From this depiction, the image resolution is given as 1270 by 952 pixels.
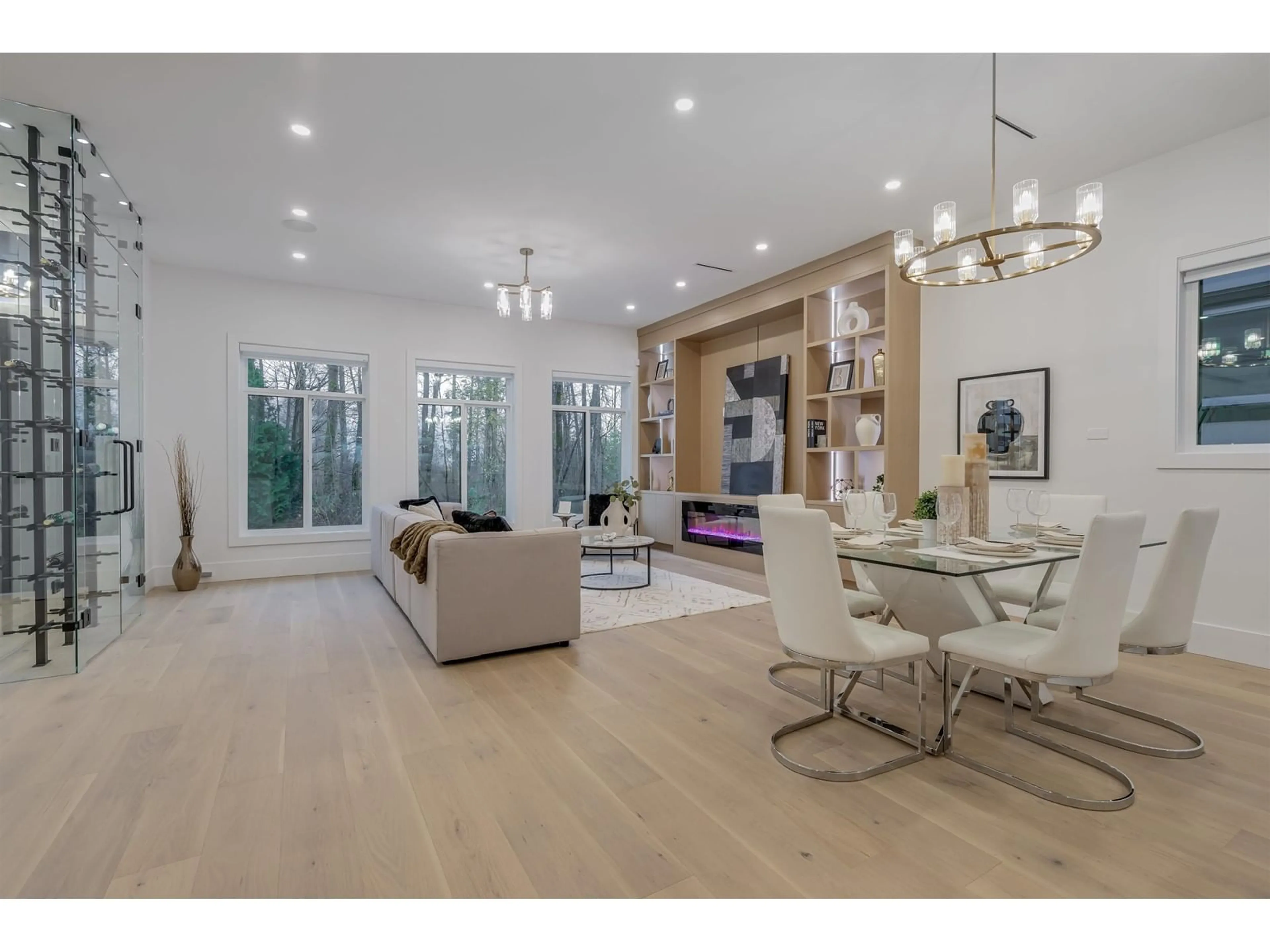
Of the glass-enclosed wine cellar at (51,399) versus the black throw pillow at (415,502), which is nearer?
the glass-enclosed wine cellar at (51,399)

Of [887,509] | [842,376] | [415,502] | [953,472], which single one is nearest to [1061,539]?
[953,472]

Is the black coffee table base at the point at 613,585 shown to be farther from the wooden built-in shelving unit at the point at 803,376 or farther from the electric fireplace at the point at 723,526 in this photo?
the wooden built-in shelving unit at the point at 803,376

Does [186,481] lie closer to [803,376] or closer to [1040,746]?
[803,376]

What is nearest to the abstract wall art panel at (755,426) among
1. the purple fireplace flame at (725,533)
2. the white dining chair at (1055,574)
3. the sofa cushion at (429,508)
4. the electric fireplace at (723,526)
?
the electric fireplace at (723,526)

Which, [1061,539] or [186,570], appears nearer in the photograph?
[1061,539]

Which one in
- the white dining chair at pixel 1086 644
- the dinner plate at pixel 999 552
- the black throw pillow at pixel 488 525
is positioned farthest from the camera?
the black throw pillow at pixel 488 525

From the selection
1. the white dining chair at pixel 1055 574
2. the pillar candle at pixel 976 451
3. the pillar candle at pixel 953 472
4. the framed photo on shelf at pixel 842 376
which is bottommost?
the white dining chair at pixel 1055 574

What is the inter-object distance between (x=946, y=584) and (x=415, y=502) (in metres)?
4.89

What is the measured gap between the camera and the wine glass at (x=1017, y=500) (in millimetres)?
2826

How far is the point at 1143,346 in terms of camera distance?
3652 millimetres

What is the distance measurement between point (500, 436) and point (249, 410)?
2.56 m

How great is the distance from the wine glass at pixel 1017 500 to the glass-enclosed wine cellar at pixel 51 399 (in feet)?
15.5

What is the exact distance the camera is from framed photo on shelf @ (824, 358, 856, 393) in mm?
5320
